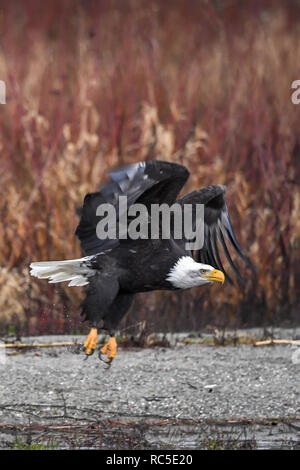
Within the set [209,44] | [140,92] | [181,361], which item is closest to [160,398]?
[181,361]

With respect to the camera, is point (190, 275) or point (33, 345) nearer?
point (190, 275)

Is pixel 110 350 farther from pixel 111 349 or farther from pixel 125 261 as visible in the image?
pixel 125 261

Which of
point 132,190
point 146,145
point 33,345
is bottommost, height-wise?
point 33,345

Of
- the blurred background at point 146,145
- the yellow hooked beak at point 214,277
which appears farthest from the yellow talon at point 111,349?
the blurred background at point 146,145

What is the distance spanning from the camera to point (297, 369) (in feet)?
19.7

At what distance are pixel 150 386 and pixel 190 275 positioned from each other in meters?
0.66

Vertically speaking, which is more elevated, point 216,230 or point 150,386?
point 216,230

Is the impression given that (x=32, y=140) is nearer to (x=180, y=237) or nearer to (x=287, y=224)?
(x=287, y=224)

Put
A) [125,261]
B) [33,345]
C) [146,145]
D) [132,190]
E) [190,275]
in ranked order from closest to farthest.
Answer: [132,190], [190,275], [125,261], [33,345], [146,145]

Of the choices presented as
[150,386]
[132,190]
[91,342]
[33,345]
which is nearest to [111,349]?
[91,342]

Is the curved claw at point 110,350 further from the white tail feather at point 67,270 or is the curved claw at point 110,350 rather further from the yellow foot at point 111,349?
the white tail feather at point 67,270

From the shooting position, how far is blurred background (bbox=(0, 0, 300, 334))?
7.88 metres

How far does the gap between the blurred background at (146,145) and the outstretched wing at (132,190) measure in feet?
3.79

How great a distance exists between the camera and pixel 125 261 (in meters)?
5.64
